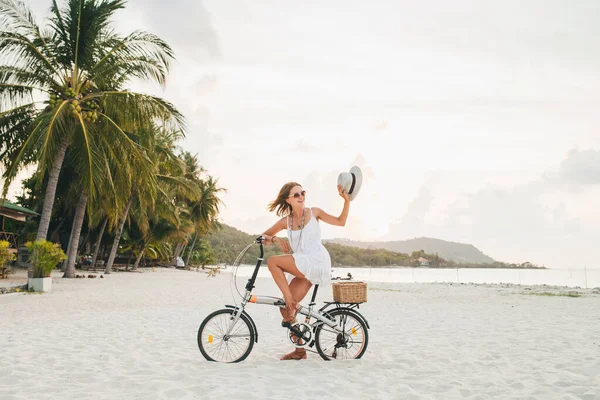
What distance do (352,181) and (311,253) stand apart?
793mm

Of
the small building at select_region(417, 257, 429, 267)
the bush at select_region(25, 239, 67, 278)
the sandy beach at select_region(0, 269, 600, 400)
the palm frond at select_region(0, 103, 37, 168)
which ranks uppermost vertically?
the small building at select_region(417, 257, 429, 267)

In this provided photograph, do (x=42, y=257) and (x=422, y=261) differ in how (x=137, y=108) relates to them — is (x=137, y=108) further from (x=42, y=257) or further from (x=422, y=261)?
(x=422, y=261)

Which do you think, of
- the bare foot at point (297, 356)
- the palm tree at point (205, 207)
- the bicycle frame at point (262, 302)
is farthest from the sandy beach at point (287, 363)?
the palm tree at point (205, 207)

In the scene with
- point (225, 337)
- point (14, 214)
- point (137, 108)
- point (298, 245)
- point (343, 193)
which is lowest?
point (225, 337)

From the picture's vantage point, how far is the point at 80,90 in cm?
1522

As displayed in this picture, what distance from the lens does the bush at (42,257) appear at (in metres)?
13.4

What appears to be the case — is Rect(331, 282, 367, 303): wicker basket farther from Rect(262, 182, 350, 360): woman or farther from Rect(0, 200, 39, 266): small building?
Rect(0, 200, 39, 266): small building

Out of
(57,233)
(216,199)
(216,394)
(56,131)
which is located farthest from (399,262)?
(216,394)

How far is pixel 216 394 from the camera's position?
3.75 meters

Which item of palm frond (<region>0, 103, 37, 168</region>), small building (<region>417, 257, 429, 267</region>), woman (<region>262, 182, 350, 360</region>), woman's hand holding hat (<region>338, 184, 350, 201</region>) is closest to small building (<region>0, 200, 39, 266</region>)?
palm frond (<region>0, 103, 37, 168</region>)

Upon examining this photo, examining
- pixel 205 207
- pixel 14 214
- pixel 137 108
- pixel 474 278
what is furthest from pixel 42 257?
pixel 474 278

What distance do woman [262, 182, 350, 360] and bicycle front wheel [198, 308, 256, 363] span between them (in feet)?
1.46

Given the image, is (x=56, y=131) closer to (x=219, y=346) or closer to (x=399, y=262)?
(x=219, y=346)

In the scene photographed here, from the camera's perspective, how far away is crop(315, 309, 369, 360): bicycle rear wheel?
4852mm
